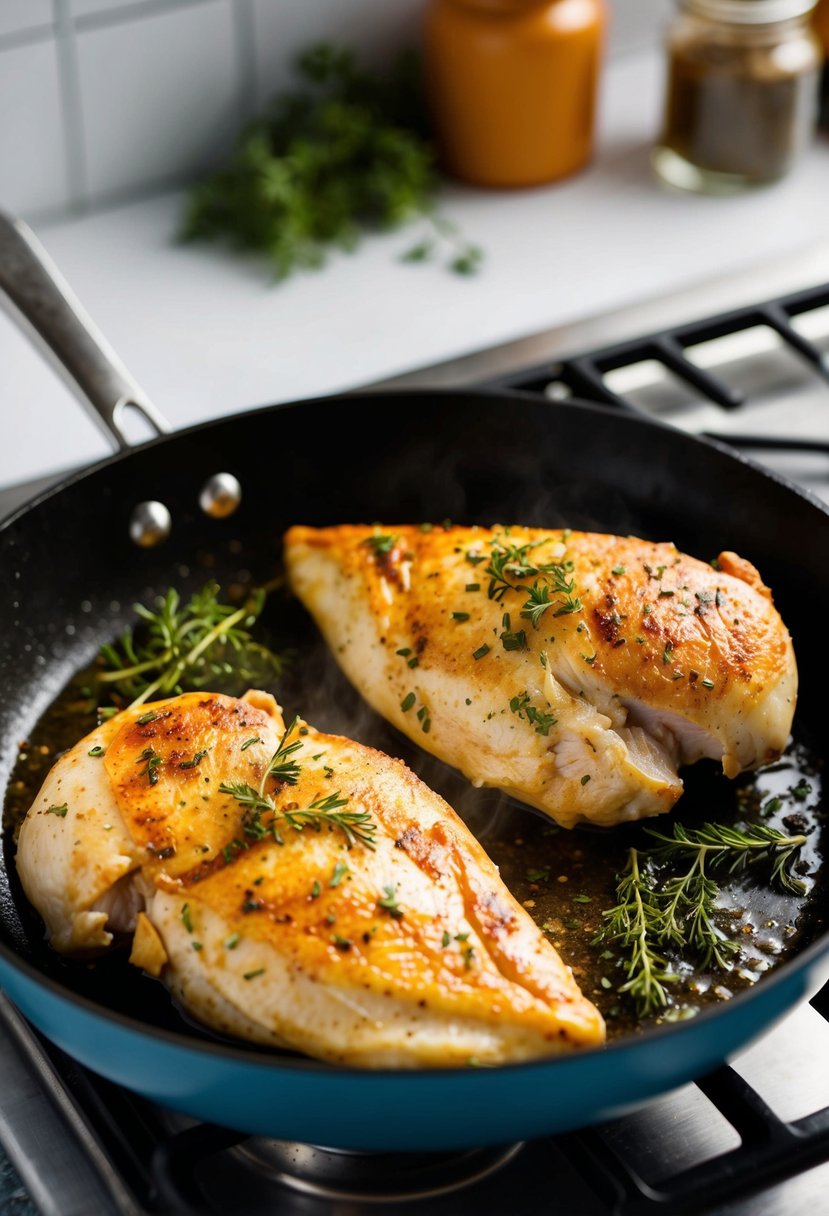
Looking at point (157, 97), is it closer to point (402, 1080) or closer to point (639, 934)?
point (639, 934)

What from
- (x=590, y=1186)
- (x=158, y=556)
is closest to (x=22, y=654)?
(x=158, y=556)

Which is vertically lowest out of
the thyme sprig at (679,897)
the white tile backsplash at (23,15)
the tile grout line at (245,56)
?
the thyme sprig at (679,897)

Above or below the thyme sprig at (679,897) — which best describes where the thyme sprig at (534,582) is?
above

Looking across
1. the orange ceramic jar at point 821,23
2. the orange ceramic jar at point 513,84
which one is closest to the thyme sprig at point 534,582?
the orange ceramic jar at point 513,84

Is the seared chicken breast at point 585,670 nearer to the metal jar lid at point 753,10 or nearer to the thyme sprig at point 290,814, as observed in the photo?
the thyme sprig at point 290,814

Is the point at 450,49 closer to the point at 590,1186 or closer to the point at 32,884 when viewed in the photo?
the point at 32,884

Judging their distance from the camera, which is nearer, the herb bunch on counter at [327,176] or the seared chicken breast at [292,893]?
the seared chicken breast at [292,893]
